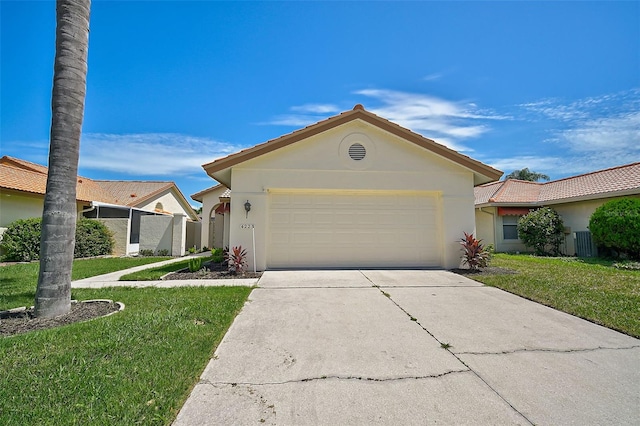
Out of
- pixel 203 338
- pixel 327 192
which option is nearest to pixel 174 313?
pixel 203 338

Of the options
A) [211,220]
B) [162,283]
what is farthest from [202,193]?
[162,283]

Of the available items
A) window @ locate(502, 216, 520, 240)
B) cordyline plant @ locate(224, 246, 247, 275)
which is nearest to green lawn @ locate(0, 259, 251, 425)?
cordyline plant @ locate(224, 246, 247, 275)

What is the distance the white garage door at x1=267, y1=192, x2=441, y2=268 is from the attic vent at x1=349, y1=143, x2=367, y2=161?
44.4 inches

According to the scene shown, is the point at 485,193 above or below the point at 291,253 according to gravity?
above

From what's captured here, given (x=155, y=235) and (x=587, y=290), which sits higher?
(x=155, y=235)

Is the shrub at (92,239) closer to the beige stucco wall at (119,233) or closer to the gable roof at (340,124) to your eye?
the beige stucco wall at (119,233)

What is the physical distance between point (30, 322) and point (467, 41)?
11.5m

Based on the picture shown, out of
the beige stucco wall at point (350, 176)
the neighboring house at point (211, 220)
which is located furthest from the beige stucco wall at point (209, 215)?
the beige stucco wall at point (350, 176)

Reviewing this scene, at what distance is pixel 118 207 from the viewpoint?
16.6 meters

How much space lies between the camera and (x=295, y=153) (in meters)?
9.19

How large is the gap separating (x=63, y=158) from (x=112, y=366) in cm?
350

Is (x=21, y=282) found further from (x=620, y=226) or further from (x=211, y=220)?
(x=620, y=226)

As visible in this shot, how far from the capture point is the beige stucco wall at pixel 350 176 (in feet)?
29.2

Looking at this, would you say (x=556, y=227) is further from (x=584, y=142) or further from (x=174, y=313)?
(x=174, y=313)
